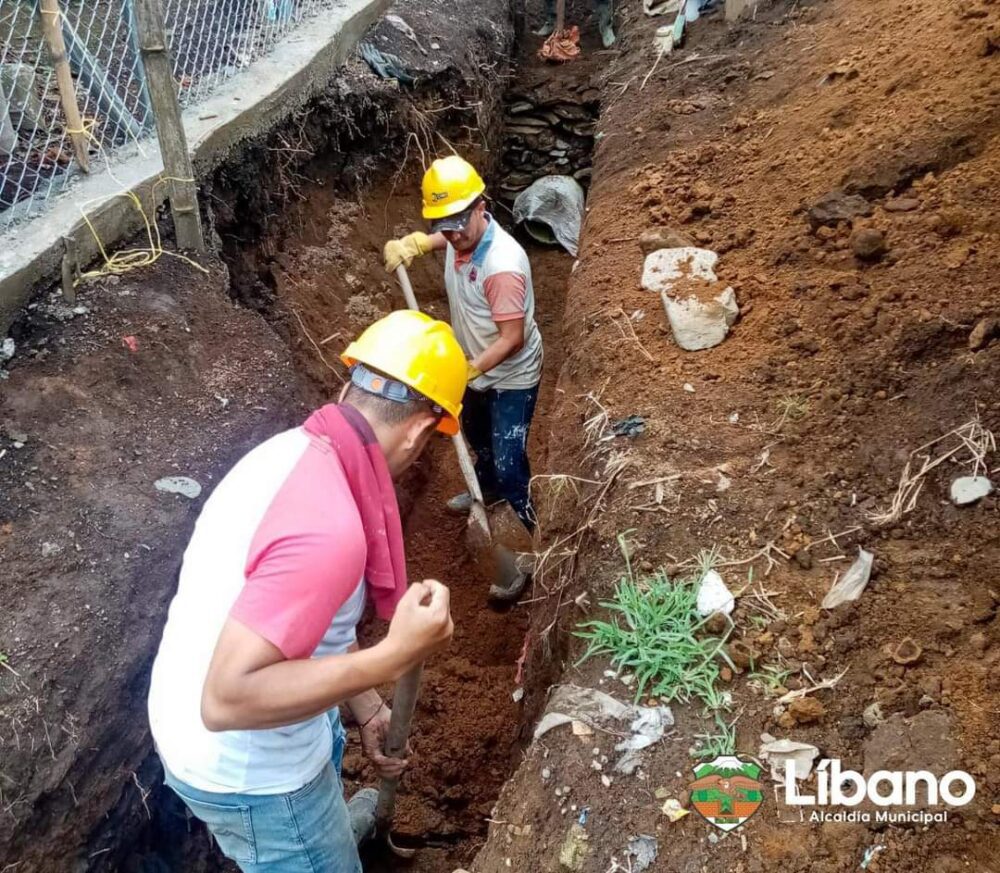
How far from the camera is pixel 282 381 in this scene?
11.9ft

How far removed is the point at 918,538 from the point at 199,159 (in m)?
3.57

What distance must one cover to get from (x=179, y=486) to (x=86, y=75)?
8.17 ft

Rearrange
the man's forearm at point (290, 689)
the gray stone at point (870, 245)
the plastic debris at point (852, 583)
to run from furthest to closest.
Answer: the gray stone at point (870, 245), the plastic debris at point (852, 583), the man's forearm at point (290, 689)

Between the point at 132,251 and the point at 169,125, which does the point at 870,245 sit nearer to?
the point at 169,125

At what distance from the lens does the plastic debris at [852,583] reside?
7.20 feet

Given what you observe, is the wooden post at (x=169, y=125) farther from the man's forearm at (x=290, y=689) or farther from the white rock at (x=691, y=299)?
the man's forearm at (x=290, y=689)

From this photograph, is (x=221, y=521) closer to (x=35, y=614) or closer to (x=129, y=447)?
(x=35, y=614)

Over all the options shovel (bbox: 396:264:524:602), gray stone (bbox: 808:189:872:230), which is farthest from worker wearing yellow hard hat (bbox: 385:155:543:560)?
gray stone (bbox: 808:189:872:230)

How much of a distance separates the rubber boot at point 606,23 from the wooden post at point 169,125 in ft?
20.3

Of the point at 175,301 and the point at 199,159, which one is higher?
the point at 199,159

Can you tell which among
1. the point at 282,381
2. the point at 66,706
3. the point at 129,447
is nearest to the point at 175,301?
the point at 282,381

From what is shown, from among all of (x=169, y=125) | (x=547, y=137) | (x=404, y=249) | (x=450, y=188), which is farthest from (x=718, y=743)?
(x=547, y=137)

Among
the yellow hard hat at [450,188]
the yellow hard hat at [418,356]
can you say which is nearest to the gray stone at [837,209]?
the yellow hard hat at [450,188]

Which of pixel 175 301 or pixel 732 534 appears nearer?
pixel 732 534
